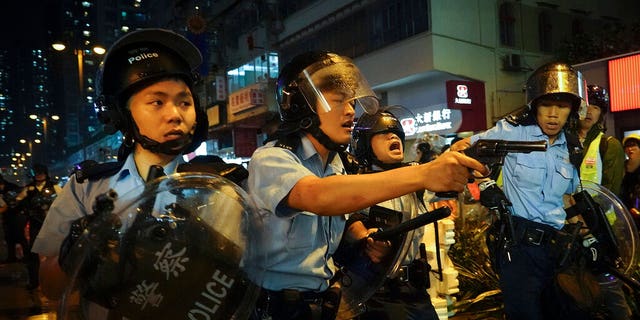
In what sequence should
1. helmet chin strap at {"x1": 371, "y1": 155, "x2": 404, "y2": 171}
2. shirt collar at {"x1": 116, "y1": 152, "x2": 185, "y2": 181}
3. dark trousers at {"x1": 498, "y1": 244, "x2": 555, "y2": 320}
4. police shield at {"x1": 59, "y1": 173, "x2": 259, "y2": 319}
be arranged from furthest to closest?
1. helmet chin strap at {"x1": 371, "y1": 155, "x2": 404, "y2": 171}
2. dark trousers at {"x1": 498, "y1": 244, "x2": 555, "y2": 320}
3. shirt collar at {"x1": 116, "y1": 152, "x2": 185, "y2": 181}
4. police shield at {"x1": 59, "y1": 173, "x2": 259, "y2": 319}

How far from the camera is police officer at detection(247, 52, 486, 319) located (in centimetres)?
160

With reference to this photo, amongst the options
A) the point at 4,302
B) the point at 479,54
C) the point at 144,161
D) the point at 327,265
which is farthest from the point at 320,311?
the point at 479,54

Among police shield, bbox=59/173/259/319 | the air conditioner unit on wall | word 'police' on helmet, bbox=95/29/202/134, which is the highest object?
the air conditioner unit on wall

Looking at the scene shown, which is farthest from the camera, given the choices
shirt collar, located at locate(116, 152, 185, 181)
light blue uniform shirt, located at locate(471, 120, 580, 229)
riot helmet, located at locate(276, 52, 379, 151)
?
light blue uniform shirt, located at locate(471, 120, 580, 229)

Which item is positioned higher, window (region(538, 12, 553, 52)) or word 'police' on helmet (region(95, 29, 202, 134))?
window (region(538, 12, 553, 52))

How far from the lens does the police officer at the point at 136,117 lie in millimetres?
1974

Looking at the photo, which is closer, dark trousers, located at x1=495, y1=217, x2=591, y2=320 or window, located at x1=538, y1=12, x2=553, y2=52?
dark trousers, located at x1=495, y1=217, x2=591, y2=320

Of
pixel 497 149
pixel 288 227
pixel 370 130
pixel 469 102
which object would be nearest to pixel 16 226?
pixel 370 130

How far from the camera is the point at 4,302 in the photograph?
727 centimetres

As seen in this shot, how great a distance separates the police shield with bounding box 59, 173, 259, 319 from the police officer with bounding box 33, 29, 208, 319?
21.5 inches

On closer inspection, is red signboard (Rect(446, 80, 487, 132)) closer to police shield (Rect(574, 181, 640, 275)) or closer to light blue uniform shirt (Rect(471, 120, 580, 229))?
police shield (Rect(574, 181, 640, 275))

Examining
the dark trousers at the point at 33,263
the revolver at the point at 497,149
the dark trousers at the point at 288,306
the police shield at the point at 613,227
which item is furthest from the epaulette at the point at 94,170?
the dark trousers at the point at 33,263

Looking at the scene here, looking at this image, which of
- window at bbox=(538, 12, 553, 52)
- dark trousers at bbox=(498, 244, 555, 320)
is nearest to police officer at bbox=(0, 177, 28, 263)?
dark trousers at bbox=(498, 244, 555, 320)

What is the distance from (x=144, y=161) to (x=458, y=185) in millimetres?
1272
